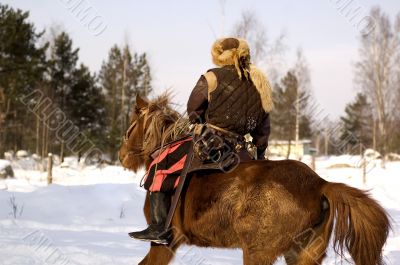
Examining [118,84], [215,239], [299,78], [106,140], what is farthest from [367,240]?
[118,84]

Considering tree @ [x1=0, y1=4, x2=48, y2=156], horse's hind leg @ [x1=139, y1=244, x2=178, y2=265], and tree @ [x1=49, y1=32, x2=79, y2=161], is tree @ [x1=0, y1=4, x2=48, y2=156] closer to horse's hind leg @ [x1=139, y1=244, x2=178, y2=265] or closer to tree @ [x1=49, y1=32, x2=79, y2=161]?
tree @ [x1=49, y1=32, x2=79, y2=161]

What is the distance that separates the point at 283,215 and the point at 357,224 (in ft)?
1.69

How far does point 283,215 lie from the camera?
11.5 feet

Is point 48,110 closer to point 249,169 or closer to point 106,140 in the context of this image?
point 106,140

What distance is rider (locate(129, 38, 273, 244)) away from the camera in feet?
13.4

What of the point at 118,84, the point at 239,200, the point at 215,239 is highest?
the point at 118,84

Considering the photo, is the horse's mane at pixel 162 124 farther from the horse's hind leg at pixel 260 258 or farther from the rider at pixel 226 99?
the horse's hind leg at pixel 260 258

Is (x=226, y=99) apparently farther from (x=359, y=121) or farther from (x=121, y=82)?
(x=359, y=121)

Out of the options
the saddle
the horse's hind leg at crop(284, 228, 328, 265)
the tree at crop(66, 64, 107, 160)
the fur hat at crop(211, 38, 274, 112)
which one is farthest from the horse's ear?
the tree at crop(66, 64, 107, 160)

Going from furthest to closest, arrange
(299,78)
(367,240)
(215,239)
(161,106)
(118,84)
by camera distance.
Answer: (118,84) → (299,78) → (161,106) → (215,239) → (367,240)

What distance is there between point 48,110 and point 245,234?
2777cm

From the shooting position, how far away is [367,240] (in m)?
3.36

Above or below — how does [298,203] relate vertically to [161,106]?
below

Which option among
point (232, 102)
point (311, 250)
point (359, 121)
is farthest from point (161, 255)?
point (359, 121)
